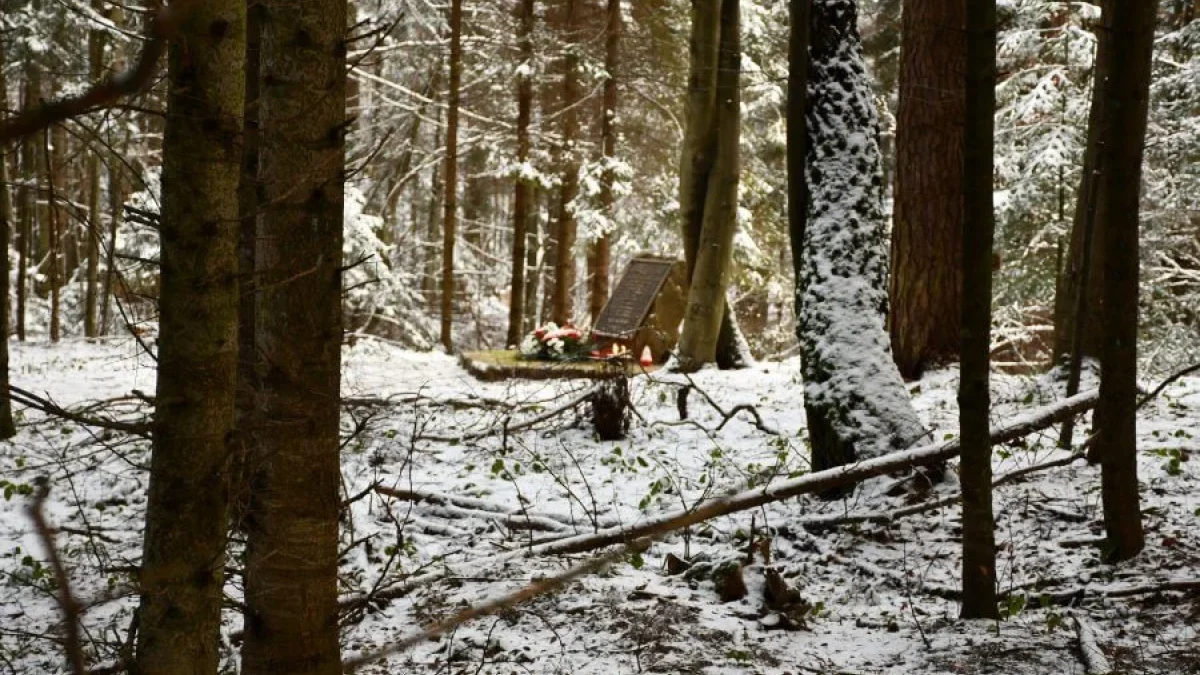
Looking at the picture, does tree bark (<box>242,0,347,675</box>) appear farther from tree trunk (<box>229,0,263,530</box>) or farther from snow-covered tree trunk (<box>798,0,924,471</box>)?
snow-covered tree trunk (<box>798,0,924,471</box>)

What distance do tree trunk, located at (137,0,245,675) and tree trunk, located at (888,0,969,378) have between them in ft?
27.1

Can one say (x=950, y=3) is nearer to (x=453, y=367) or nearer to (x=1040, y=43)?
(x=1040, y=43)

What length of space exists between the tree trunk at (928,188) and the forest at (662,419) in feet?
0.11

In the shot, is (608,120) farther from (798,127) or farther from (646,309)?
(798,127)

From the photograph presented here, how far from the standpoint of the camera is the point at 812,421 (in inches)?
275

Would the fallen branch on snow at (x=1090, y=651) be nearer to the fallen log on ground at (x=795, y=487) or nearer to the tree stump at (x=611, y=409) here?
the fallen log on ground at (x=795, y=487)

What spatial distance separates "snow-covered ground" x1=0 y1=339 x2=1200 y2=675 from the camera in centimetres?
463

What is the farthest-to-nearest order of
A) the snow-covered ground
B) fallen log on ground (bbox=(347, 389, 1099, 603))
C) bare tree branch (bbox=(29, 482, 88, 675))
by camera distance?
fallen log on ground (bbox=(347, 389, 1099, 603)), the snow-covered ground, bare tree branch (bbox=(29, 482, 88, 675))

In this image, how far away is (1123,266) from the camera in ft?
16.8

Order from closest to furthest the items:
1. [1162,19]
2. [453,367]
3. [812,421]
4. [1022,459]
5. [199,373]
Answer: [199,373] → [812,421] → [1022,459] → [453,367] → [1162,19]

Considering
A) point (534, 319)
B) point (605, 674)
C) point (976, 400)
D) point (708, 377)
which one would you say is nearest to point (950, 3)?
point (708, 377)

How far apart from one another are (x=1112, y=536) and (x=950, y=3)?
637 centimetres

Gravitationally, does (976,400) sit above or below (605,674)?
above

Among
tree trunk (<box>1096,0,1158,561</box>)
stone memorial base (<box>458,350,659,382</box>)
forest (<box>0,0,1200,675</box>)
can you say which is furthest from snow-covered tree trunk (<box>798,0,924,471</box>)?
stone memorial base (<box>458,350,659,382</box>)
